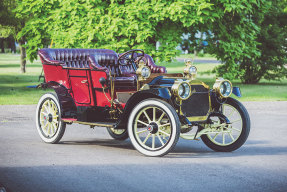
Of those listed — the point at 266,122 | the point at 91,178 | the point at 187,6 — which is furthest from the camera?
the point at 187,6

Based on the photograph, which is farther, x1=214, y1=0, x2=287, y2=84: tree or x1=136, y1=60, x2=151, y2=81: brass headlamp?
x1=214, y1=0, x2=287, y2=84: tree

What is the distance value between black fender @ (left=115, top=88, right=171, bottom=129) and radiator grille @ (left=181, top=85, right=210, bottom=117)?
342 mm

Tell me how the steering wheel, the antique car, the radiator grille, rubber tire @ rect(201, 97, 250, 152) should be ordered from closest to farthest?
the antique car < the radiator grille < rubber tire @ rect(201, 97, 250, 152) < the steering wheel

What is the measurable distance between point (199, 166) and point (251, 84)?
20.6m

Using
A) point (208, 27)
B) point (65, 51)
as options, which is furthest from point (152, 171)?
point (208, 27)

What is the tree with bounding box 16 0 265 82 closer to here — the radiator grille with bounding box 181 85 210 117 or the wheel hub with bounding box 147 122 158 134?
the radiator grille with bounding box 181 85 210 117

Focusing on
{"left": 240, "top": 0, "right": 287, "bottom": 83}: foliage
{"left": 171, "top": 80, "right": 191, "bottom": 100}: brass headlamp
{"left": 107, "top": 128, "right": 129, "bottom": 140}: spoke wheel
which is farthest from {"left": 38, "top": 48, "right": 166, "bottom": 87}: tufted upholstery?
{"left": 240, "top": 0, "right": 287, "bottom": 83}: foliage

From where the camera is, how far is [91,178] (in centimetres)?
580

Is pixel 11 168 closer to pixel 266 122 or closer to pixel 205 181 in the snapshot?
pixel 205 181

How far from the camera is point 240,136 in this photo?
24.5ft

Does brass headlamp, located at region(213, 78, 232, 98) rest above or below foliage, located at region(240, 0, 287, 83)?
below

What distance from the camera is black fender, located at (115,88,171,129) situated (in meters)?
6.82

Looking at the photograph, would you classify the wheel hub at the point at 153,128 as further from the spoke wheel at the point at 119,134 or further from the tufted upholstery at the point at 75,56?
the tufted upholstery at the point at 75,56

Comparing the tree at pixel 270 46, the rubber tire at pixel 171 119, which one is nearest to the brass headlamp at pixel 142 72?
the rubber tire at pixel 171 119
